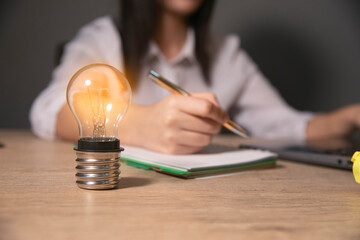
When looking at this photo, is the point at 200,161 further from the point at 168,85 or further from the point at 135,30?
the point at 135,30

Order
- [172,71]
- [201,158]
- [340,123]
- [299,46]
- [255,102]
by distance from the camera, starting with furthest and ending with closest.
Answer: [299,46] → [255,102] → [172,71] → [340,123] → [201,158]

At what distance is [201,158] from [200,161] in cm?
3

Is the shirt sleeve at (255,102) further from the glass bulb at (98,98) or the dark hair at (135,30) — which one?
the glass bulb at (98,98)

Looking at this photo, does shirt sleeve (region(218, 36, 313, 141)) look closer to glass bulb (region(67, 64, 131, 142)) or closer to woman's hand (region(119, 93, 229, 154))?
woman's hand (region(119, 93, 229, 154))

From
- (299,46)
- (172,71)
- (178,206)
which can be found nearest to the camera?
(178,206)

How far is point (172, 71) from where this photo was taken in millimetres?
1376

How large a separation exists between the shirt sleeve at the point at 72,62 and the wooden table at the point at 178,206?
15.1 inches

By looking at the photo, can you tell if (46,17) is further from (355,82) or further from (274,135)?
Result: (355,82)

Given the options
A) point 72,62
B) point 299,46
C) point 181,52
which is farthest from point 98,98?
point 299,46

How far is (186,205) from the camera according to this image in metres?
0.37

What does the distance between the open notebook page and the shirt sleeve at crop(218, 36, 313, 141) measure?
789 millimetres

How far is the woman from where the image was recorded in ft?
A: 3.07

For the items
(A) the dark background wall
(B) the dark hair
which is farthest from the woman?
(A) the dark background wall

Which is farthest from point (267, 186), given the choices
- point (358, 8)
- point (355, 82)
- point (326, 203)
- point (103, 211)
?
point (358, 8)
